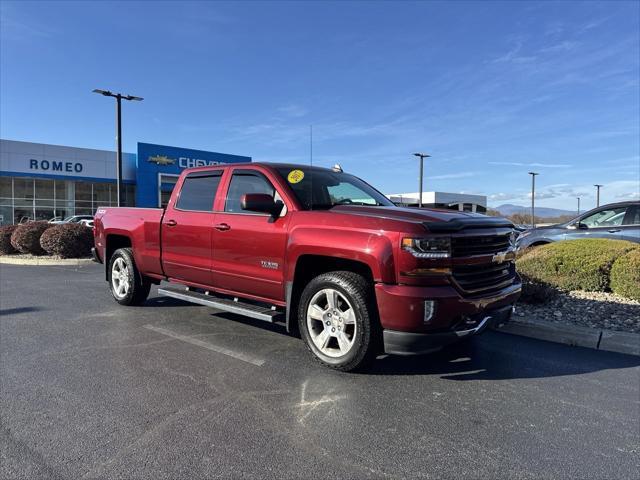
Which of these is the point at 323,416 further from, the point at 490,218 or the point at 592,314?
the point at 592,314

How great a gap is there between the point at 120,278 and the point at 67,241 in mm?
7950

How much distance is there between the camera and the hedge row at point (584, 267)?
6848 millimetres

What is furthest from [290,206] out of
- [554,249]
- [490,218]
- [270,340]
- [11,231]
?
[11,231]

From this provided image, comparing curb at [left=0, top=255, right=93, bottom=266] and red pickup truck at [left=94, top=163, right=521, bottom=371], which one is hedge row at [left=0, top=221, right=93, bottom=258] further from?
red pickup truck at [left=94, top=163, right=521, bottom=371]

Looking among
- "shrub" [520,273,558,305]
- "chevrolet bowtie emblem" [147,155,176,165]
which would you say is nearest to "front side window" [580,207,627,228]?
"shrub" [520,273,558,305]

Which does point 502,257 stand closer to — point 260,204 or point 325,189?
point 325,189

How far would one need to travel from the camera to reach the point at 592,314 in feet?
19.9

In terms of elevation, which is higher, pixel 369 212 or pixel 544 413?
pixel 369 212

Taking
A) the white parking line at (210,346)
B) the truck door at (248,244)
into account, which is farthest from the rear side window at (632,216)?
the white parking line at (210,346)

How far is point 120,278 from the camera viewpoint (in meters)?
7.09

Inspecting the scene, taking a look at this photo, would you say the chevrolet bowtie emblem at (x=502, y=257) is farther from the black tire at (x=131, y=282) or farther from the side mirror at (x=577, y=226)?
the side mirror at (x=577, y=226)

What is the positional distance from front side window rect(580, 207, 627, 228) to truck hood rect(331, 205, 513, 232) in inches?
256

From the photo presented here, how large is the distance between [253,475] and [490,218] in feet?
10.5

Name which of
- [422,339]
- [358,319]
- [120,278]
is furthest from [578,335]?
[120,278]
